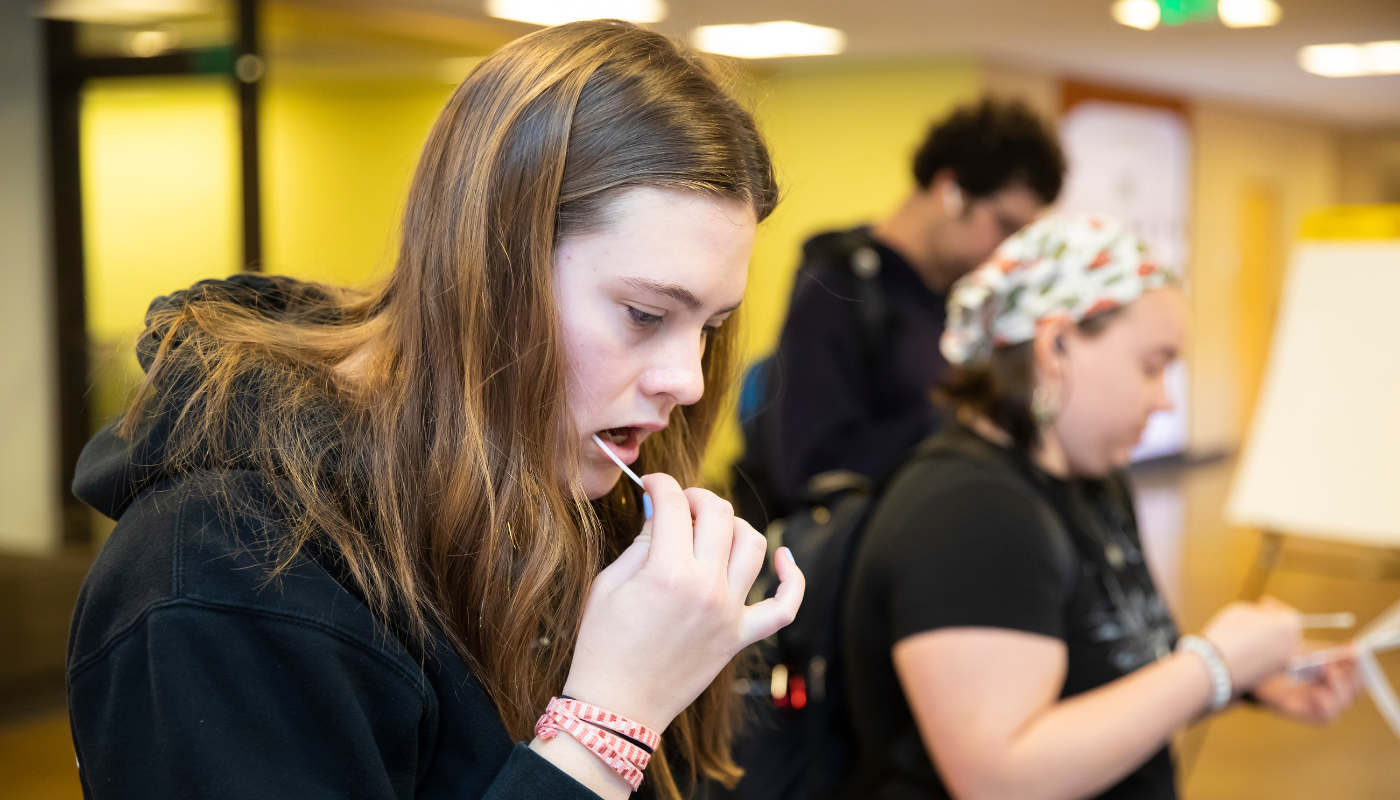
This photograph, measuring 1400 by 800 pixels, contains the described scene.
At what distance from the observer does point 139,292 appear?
452cm

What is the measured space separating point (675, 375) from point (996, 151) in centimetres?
203

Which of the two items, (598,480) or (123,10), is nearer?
(598,480)

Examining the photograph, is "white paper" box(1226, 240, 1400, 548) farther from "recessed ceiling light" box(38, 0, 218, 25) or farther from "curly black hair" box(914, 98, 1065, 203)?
"recessed ceiling light" box(38, 0, 218, 25)

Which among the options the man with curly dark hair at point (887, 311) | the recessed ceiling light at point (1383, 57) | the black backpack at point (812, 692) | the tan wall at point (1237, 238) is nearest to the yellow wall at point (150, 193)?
the man with curly dark hair at point (887, 311)

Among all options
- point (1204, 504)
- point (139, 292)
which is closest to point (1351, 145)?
point (1204, 504)

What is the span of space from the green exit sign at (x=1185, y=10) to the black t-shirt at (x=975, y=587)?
210 inches

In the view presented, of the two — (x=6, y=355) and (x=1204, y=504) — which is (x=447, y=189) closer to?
(x=6, y=355)

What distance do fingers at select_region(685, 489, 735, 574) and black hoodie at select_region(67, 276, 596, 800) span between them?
0.19 meters

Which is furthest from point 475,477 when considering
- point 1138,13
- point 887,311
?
point 1138,13

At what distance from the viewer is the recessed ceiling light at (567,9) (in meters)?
5.78

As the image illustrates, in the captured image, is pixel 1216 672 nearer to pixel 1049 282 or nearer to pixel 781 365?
pixel 1049 282

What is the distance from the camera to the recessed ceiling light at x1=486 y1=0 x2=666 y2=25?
19.0 ft

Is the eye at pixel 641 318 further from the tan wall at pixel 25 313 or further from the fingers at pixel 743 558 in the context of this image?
the tan wall at pixel 25 313

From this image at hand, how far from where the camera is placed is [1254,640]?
149 cm
